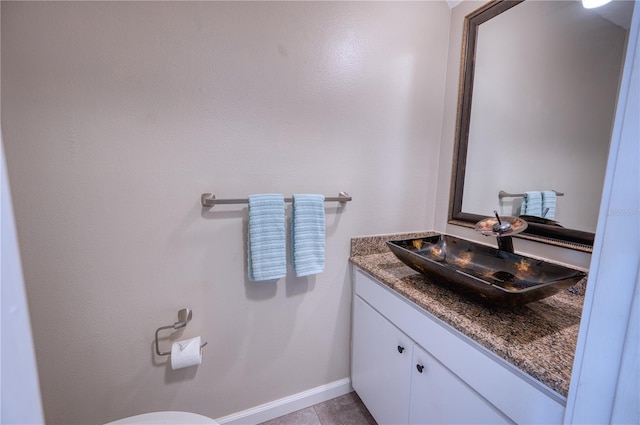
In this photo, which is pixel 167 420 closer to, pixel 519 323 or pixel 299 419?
pixel 299 419

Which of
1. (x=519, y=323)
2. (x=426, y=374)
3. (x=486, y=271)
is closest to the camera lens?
(x=519, y=323)

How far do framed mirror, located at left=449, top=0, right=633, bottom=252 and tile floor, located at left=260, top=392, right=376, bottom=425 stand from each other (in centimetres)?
119

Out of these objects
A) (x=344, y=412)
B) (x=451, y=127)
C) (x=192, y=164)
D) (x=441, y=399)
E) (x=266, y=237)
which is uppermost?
(x=451, y=127)

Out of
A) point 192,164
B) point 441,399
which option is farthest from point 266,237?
point 441,399

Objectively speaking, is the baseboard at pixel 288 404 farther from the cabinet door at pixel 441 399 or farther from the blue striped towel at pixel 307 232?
the blue striped towel at pixel 307 232

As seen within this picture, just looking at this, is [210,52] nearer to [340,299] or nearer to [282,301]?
[282,301]

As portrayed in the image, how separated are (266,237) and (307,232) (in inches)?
7.6

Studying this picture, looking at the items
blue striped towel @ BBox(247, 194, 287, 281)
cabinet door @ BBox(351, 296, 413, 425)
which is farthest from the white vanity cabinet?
blue striped towel @ BBox(247, 194, 287, 281)

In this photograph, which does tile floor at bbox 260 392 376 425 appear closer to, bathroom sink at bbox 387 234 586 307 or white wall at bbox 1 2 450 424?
white wall at bbox 1 2 450 424

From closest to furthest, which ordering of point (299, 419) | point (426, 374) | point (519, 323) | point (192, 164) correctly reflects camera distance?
point (519, 323) < point (426, 374) < point (192, 164) < point (299, 419)

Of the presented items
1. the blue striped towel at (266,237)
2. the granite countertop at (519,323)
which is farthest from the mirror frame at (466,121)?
the blue striped towel at (266,237)

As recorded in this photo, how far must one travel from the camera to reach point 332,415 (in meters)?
1.45

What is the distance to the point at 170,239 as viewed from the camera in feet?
3.65

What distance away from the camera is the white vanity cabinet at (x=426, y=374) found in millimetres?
699
